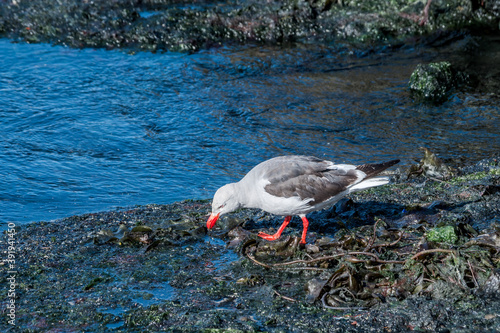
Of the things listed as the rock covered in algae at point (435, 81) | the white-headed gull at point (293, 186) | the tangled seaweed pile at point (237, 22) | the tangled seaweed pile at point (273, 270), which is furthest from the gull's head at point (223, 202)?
the tangled seaweed pile at point (237, 22)

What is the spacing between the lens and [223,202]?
573cm

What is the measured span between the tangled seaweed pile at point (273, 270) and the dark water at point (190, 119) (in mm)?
1495

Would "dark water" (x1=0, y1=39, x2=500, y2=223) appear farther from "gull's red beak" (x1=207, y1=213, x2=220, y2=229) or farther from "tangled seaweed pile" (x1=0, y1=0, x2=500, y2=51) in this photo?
"gull's red beak" (x1=207, y1=213, x2=220, y2=229)

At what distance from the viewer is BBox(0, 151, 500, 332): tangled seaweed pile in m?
4.22

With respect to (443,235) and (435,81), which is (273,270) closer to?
(443,235)

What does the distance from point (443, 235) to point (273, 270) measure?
1.69 meters

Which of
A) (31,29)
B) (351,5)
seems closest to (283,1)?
(351,5)

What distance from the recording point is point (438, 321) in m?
4.02

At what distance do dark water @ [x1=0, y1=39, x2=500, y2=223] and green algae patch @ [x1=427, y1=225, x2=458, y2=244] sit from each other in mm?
3419

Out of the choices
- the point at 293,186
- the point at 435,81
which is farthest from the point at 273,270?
the point at 435,81

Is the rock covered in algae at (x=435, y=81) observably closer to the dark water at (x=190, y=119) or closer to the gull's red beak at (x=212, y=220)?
the dark water at (x=190, y=119)

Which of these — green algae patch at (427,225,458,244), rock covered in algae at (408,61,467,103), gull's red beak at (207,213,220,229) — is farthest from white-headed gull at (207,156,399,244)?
rock covered in algae at (408,61,467,103)

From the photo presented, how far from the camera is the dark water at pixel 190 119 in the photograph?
792 centimetres

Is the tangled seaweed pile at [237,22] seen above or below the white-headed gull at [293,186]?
above
